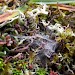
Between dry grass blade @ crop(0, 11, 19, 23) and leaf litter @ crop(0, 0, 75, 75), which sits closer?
leaf litter @ crop(0, 0, 75, 75)

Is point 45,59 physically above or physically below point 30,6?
below

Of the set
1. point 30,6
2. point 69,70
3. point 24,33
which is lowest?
point 69,70

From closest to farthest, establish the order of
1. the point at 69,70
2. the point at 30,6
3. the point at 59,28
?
the point at 69,70
the point at 59,28
the point at 30,6

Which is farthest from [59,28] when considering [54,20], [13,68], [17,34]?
[13,68]

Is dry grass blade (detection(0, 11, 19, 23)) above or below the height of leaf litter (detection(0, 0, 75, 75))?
above

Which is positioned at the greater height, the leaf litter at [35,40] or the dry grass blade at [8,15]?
the dry grass blade at [8,15]

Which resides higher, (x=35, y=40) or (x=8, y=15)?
(x=8, y=15)

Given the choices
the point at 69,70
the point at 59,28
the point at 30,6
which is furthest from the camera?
the point at 30,6

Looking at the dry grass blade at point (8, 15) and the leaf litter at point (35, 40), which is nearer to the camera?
the leaf litter at point (35, 40)

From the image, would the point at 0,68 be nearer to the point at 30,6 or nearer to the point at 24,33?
the point at 24,33

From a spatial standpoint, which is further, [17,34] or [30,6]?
[30,6]
